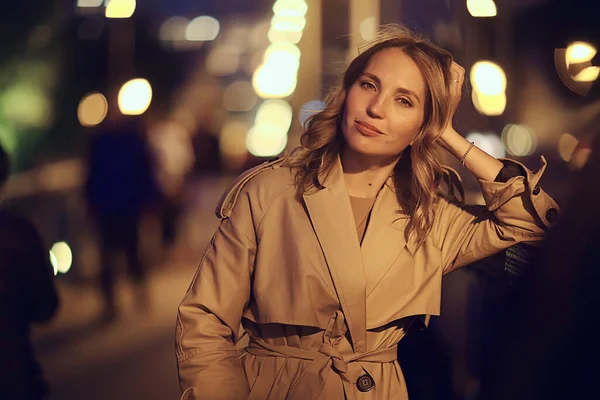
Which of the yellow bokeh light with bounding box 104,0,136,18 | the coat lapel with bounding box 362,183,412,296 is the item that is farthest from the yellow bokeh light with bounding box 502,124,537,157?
the yellow bokeh light with bounding box 104,0,136,18

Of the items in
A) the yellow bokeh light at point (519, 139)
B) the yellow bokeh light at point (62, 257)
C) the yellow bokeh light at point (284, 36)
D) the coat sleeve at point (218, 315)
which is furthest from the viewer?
the yellow bokeh light at point (284, 36)

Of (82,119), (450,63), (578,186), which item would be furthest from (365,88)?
(82,119)

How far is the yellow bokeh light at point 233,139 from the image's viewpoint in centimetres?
1430

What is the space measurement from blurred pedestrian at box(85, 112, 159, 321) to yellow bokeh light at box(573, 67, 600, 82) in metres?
4.52

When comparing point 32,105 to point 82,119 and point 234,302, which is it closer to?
point 82,119

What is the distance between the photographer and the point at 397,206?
83.3 inches

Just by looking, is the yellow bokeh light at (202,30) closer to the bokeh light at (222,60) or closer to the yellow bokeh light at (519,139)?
the bokeh light at (222,60)

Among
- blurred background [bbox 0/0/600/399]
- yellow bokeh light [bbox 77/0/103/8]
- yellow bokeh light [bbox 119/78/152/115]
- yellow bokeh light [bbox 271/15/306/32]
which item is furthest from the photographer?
yellow bokeh light [bbox 119/78/152/115]

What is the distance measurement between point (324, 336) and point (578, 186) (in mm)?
1072

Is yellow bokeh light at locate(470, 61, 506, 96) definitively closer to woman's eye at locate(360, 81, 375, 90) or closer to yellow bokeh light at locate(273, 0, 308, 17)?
woman's eye at locate(360, 81, 375, 90)

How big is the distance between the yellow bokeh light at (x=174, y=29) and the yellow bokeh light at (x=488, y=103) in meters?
8.65

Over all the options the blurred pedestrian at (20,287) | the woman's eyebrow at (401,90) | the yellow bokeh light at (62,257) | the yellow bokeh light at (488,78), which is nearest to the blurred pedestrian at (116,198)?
the yellow bokeh light at (62,257)

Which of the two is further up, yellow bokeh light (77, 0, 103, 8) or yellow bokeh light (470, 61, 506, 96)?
yellow bokeh light (77, 0, 103, 8)

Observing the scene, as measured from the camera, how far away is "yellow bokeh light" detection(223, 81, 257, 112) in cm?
1550
